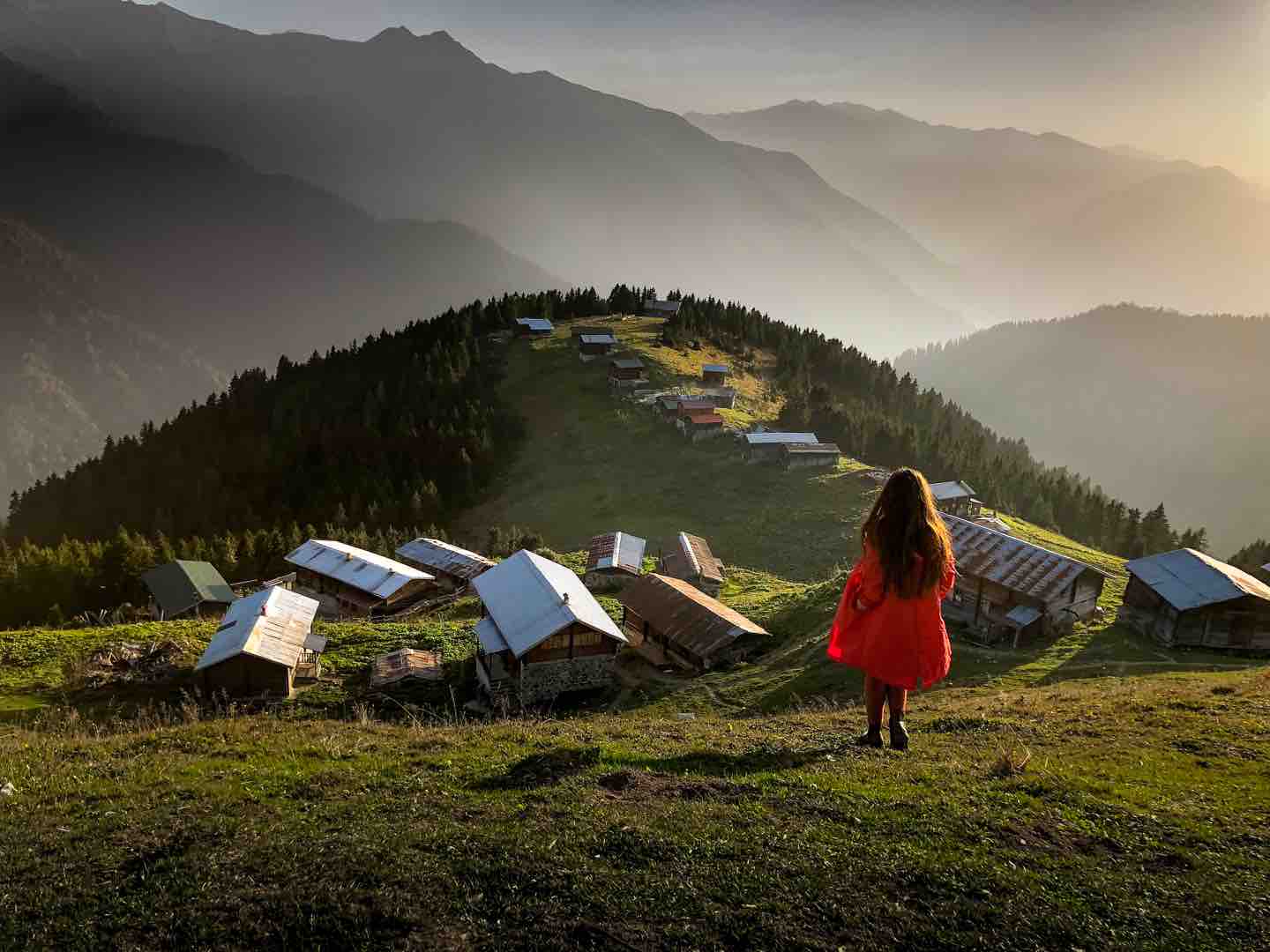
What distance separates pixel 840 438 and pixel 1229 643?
63.7 metres

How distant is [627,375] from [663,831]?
94229mm

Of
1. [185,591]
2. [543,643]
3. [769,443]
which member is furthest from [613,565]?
[769,443]

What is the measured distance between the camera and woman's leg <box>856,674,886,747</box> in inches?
502

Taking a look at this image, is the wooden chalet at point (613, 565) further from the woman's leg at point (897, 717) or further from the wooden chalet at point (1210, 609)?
the woman's leg at point (897, 717)

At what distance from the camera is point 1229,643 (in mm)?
31344

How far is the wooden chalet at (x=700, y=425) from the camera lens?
85.4 m

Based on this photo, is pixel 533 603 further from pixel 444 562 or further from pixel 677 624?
pixel 444 562

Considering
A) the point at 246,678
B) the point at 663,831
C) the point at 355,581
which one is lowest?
the point at 246,678

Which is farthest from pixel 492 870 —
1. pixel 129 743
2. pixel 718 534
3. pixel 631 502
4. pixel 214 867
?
pixel 631 502

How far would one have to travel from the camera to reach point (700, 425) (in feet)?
282

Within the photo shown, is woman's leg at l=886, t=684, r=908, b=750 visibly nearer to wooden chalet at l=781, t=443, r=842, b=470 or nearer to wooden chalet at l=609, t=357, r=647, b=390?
wooden chalet at l=781, t=443, r=842, b=470

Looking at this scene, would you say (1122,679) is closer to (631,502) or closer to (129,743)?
(129,743)

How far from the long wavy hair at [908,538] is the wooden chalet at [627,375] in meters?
90.0

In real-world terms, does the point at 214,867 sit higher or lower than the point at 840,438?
lower
